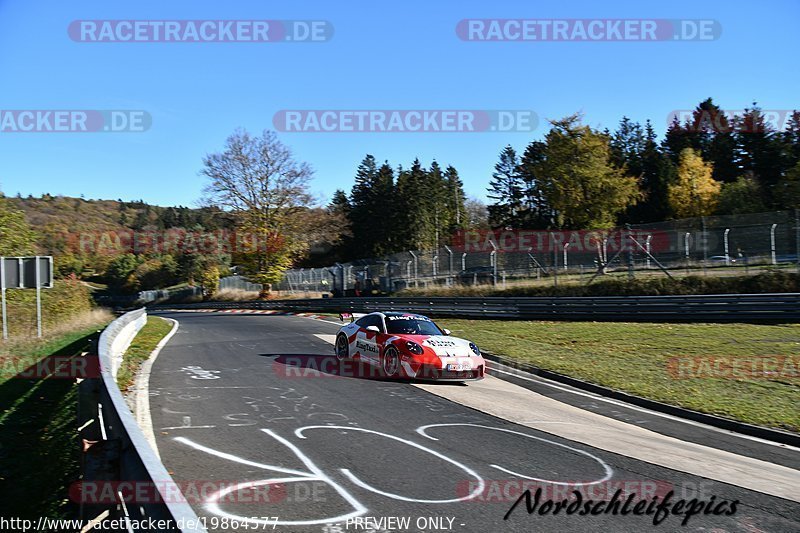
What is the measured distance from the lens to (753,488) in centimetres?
641

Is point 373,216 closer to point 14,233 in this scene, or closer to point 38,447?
point 14,233

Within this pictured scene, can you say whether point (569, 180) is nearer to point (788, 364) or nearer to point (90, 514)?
point (788, 364)

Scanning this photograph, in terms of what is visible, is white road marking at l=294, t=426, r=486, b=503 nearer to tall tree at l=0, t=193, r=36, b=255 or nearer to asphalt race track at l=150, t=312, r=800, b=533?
asphalt race track at l=150, t=312, r=800, b=533

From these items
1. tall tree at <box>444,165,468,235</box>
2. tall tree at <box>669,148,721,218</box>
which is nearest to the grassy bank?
tall tree at <box>669,148,721,218</box>

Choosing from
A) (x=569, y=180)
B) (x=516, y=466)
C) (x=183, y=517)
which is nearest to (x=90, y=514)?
(x=183, y=517)

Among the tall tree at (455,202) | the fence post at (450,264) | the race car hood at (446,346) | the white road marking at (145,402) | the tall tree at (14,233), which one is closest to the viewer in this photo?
the white road marking at (145,402)

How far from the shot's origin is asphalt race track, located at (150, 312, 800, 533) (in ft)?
17.3

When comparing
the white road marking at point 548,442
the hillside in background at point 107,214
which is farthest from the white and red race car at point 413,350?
the hillside in background at point 107,214

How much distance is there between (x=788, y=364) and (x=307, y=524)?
493 inches

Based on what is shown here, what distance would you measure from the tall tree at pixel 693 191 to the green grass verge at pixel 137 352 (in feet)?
161

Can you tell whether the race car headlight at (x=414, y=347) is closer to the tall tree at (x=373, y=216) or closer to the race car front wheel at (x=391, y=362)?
the race car front wheel at (x=391, y=362)

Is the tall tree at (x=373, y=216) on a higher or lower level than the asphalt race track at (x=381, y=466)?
higher

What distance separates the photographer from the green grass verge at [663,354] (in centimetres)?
1057

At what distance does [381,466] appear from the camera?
660 centimetres
